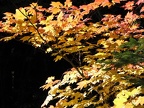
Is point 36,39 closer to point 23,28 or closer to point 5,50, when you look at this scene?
point 23,28

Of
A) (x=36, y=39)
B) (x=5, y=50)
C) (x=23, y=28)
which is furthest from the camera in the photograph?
(x=5, y=50)

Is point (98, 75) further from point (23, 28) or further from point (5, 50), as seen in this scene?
point (5, 50)

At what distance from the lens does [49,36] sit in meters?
2.86

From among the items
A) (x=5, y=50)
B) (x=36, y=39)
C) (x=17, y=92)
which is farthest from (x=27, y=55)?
(x=36, y=39)

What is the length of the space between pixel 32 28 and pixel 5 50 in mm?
3750

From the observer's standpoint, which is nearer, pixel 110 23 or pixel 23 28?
pixel 23 28

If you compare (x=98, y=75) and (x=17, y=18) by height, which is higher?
(x=17, y=18)

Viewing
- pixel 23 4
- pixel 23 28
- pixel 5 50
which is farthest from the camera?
pixel 5 50

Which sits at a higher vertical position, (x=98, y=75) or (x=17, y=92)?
(x=17, y=92)

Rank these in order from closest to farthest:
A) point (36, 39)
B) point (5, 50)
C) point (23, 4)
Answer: point (36, 39)
point (23, 4)
point (5, 50)

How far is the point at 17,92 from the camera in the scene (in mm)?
6441

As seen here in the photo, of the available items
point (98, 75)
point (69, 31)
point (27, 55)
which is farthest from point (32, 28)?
point (27, 55)

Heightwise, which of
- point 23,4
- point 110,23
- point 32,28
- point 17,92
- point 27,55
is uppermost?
point 23,4

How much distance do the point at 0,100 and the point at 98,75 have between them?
14.0 ft
